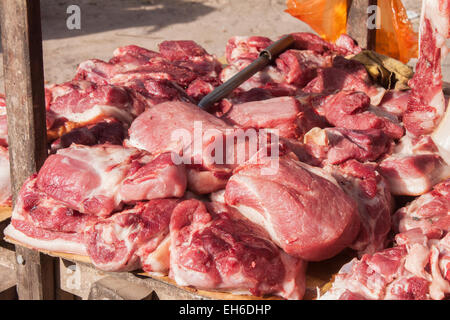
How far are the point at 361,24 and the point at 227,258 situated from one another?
375 cm

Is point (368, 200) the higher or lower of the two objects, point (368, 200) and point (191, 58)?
the lower

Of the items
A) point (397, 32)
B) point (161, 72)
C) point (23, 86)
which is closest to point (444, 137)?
point (161, 72)

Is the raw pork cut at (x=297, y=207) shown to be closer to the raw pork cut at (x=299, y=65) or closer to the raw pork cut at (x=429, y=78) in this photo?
the raw pork cut at (x=429, y=78)

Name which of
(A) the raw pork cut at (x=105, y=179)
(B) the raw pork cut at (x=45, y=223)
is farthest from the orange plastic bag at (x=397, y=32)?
(B) the raw pork cut at (x=45, y=223)

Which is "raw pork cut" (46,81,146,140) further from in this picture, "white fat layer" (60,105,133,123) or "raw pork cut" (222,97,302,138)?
"raw pork cut" (222,97,302,138)

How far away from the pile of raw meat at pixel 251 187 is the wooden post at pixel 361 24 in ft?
6.46

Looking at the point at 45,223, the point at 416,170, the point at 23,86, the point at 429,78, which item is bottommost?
the point at 45,223

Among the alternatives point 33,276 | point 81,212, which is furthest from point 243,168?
point 33,276

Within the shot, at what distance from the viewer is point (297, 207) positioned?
2.82m

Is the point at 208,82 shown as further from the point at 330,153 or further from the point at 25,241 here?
the point at 25,241

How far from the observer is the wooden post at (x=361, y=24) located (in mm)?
5672

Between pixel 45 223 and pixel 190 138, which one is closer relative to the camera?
pixel 45 223

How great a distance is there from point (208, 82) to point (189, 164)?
1450 mm

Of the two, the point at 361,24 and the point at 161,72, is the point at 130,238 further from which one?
the point at 361,24
